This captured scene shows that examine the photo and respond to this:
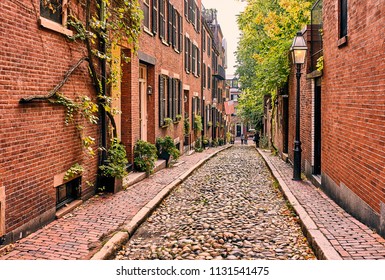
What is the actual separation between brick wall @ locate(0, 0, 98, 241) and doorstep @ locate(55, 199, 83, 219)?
0.24 m

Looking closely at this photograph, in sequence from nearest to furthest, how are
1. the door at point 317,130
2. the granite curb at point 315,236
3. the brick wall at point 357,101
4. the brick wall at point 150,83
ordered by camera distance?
the granite curb at point 315,236 < the brick wall at point 357,101 < the door at point 317,130 < the brick wall at point 150,83

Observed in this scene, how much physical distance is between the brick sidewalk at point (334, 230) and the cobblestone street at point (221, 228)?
24 cm

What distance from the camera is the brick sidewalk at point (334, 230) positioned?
5152 mm

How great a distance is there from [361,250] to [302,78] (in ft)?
28.2

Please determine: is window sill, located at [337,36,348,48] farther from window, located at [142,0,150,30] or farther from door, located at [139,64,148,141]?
door, located at [139,64,148,141]

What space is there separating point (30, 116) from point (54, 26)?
1.60 metres

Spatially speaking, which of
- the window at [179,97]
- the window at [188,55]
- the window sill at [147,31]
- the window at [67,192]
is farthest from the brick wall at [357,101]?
the window at [188,55]

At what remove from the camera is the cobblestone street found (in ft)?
18.7

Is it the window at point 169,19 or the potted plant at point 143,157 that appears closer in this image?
the potted plant at point 143,157

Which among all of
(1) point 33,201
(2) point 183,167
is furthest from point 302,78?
(1) point 33,201

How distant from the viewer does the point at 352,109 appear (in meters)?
7.29

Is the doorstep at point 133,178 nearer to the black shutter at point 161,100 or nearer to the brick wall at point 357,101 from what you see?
the black shutter at point 161,100

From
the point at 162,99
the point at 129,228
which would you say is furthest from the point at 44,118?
the point at 162,99

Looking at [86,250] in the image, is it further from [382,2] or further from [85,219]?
[382,2]
